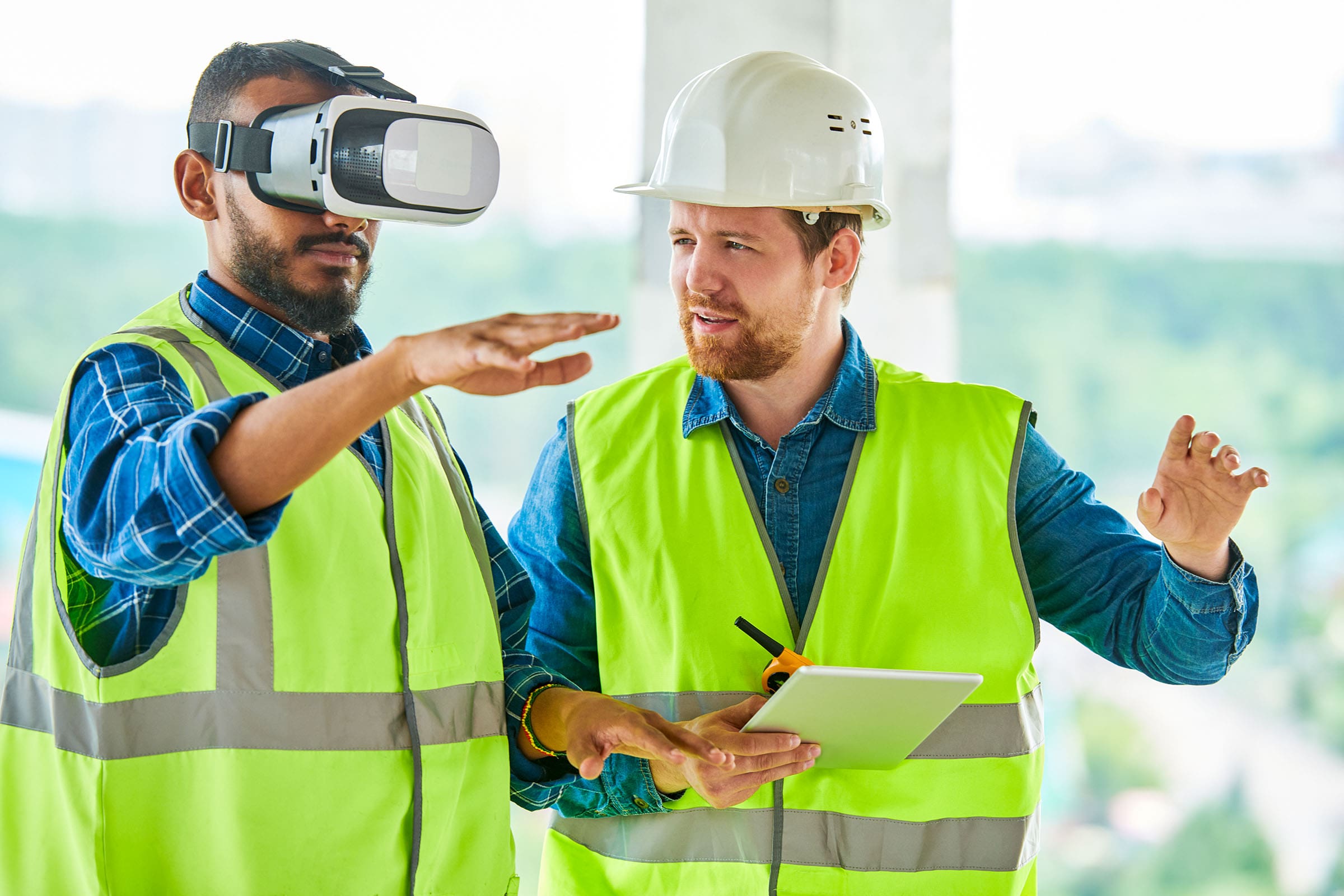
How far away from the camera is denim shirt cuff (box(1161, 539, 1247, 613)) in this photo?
5.71 feet

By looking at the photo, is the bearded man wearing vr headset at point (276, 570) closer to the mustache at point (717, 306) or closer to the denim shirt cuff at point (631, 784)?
the denim shirt cuff at point (631, 784)

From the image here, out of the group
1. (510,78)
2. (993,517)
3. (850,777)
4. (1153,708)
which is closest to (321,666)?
(850,777)

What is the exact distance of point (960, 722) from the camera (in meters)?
1.80

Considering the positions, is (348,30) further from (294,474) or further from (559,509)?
(294,474)

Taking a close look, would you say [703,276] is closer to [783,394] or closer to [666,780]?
[783,394]

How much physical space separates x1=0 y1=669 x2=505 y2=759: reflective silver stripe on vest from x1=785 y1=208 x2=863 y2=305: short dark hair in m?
1.01

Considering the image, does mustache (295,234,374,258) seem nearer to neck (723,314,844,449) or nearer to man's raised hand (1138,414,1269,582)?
neck (723,314,844,449)

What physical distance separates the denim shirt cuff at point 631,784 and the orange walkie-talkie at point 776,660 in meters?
0.24

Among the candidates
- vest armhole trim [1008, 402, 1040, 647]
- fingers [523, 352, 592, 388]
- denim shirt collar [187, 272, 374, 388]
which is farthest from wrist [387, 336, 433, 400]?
vest armhole trim [1008, 402, 1040, 647]

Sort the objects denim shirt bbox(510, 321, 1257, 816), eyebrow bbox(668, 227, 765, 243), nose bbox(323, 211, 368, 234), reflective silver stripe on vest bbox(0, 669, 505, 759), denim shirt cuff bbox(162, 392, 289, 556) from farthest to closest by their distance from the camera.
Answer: eyebrow bbox(668, 227, 765, 243), denim shirt bbox(510, 321, 1257, 816), nose bbox(323, 211, 368, 234), reflective silver stripe on vest bbox(0, 669, 505, 759), denim shirt cuff bbox(162, 392, 289, 556)

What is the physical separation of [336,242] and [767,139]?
775 mm

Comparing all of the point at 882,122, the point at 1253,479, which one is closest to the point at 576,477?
the point at 1253,479

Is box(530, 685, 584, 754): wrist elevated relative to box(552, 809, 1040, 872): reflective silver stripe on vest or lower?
elevated

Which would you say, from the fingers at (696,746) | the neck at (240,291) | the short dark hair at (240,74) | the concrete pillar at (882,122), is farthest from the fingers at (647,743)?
the concrete pillar at (882,122)
